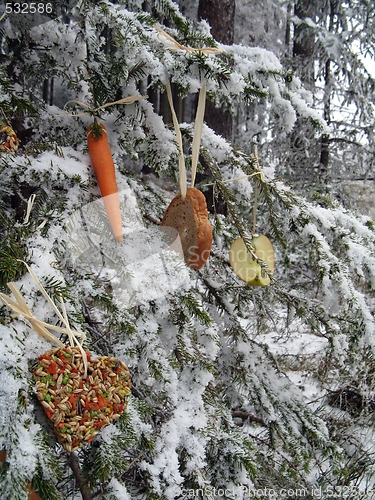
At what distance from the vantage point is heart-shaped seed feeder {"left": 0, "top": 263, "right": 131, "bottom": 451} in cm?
60

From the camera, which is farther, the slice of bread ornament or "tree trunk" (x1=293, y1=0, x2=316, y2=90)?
"tree trunk" (x1=293, y1=0, x2=316, y2=90)

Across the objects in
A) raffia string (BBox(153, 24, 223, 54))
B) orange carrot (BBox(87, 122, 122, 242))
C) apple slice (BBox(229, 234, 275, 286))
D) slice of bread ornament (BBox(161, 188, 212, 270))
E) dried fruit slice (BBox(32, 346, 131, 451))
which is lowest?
apple slice (BBox(229, 234, 275, 286))

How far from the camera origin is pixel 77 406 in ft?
2.16

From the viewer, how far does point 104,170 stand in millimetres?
1008

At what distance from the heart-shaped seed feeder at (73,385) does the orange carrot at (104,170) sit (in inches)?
14.5

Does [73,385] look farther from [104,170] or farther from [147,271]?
[104,170]

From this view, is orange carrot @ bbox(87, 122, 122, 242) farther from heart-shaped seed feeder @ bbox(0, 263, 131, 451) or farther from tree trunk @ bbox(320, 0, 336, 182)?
tree trunk @ bbox(320, 0, 336, 182)

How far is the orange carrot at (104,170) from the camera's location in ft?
3.29

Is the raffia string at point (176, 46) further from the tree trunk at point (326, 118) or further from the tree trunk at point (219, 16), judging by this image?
the tree trunk at point (326, 118)

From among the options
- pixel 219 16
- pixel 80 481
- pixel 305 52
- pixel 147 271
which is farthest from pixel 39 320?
pixel 305 52

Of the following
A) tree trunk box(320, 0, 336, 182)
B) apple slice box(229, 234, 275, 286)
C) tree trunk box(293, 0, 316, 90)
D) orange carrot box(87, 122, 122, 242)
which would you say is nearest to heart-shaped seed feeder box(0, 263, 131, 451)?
orange carrot box(87, 122, 122, 242)

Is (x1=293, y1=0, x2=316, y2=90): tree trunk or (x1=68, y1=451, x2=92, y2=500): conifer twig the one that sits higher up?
(x1=293, y1=0, x2=316, y2=90): tree trunk

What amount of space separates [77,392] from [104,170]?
566mm

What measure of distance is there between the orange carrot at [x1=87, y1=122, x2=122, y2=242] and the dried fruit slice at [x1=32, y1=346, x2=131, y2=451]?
411 millimetres
